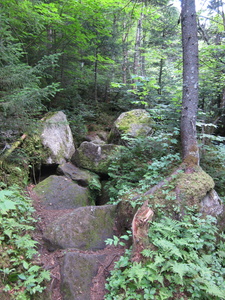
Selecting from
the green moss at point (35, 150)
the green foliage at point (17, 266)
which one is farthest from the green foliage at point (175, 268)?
the green moss at point (35, 150)

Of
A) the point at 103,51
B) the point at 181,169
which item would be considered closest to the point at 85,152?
the point at 181,169

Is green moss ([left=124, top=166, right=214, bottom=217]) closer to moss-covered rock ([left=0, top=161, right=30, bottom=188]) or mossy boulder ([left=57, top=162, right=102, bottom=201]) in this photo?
mossy boulder ([left=57, top=162, right=102, bottom=201])

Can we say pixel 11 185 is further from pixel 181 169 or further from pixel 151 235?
pixel 181 169

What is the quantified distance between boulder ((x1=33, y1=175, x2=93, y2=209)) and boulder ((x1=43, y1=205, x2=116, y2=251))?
114cm

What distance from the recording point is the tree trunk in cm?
479

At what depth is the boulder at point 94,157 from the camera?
7203mm

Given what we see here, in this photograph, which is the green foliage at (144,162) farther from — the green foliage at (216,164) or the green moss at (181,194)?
the green foliage at (216,164)

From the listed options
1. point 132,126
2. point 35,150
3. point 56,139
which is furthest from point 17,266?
point 132,126

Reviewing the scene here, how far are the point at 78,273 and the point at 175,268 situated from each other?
1674 mm

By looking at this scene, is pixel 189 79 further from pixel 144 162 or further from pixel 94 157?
pixel 94 157

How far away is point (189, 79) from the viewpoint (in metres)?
4.89

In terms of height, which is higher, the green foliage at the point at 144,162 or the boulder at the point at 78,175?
the green foliage at the point at 144,162

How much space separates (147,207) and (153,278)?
1355mm

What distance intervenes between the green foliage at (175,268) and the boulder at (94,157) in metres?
3.95
